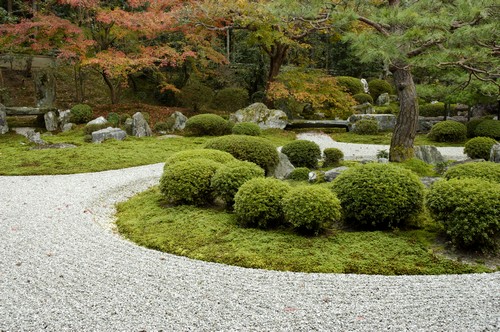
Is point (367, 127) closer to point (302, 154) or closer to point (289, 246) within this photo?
point (302, 154)

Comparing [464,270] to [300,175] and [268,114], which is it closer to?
[300,175]

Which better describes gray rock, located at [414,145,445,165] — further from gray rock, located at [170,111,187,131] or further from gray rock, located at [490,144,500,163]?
gray rock, located at [170,111,187,131]

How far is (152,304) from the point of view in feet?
12.8

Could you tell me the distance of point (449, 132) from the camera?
1572 cm

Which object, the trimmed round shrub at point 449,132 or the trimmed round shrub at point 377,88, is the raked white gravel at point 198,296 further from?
the trimmed round shrub at point 377,88

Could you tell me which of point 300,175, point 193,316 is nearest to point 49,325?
point 193,316

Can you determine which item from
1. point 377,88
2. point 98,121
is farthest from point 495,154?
point 377,88

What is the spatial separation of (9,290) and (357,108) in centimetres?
1897

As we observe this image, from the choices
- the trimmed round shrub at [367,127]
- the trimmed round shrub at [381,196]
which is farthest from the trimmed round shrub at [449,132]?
the trimmed round shrub at [381,196]

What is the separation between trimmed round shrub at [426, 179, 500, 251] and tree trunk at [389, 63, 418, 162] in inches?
164

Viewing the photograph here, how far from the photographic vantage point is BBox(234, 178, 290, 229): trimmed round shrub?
5703 millimetres

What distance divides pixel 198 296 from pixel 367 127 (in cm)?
1506

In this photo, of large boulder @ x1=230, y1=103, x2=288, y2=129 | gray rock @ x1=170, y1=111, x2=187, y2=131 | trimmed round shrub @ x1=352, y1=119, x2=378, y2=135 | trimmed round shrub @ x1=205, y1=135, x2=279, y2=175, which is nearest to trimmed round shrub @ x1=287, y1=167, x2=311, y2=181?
trimmed round shrub @ x1=205, y1=135, x2=279, y2=175

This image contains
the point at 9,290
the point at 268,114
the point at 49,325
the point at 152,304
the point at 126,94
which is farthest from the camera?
the point at 126,94
